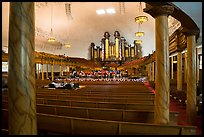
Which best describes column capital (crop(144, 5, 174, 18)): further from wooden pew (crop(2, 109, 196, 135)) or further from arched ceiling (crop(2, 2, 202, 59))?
arched ceiling (crop(2, 2, 202, 59))

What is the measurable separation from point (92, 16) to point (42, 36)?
522 centimetres

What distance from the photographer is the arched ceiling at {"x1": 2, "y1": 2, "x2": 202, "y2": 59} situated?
1744 centimetres

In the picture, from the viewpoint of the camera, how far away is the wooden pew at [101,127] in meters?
3.51

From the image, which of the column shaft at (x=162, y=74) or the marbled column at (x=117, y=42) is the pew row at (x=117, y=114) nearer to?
the column shaft at (x=162, y=74)

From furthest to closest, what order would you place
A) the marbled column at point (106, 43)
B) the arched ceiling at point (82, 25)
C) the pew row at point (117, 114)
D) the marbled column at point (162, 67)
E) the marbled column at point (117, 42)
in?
the marbled column at point (106, 43) → the marbled column at point (117, 42) → the arched ceiling at point (82, 25) → the pew row at point (117, 114) → the marbled column at point (162, 67)

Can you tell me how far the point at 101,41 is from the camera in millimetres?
29625

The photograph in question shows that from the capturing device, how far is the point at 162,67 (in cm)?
451

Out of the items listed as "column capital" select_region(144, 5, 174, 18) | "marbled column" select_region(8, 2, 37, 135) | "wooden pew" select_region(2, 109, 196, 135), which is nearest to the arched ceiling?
"column capital" select_region(144, 5, 174, 18)

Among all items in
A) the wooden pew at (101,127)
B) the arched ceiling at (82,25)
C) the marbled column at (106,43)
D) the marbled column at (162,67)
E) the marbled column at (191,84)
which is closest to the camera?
the wooden pew at (101,127)

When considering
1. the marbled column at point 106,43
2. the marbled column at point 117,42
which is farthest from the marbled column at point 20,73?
the marbled column at point 106,43

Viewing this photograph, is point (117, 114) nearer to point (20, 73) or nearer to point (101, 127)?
point (101, 127)

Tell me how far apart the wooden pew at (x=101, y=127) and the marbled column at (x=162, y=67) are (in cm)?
91

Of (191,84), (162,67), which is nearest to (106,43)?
(191,84)

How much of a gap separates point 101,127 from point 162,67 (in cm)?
174
